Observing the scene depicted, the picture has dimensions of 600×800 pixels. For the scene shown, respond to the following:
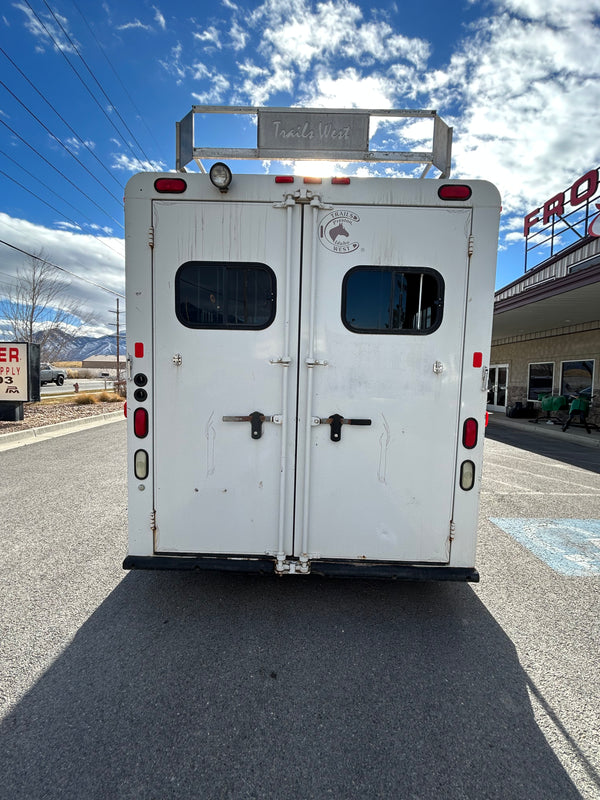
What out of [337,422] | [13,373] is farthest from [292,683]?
[13,373]

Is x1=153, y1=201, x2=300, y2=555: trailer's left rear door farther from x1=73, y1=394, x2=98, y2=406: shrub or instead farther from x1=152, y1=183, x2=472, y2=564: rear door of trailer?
x1=73, y1=394, x2=98, y2=406: shrub

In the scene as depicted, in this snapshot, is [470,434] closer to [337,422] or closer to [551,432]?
[337,422]

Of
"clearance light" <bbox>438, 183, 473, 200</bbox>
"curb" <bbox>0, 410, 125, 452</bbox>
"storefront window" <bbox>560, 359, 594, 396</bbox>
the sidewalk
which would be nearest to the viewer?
"clearance light" <bbox>438, 183, 473, 200</bbox>

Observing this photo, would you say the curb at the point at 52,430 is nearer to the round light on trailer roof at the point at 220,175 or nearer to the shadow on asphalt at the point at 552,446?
the round light on trailer roof at the point at 220,175

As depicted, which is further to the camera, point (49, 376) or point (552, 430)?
point (49, 376)

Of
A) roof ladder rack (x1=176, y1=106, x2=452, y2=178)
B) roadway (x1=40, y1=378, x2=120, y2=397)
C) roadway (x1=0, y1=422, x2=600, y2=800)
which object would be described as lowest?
roadway (x1=40, y1=378, x2=120, y2=397)

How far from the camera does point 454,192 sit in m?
2.66

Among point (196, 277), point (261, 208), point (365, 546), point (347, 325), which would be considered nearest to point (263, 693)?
point (365, 546)

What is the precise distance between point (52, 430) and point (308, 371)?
35.3 feet

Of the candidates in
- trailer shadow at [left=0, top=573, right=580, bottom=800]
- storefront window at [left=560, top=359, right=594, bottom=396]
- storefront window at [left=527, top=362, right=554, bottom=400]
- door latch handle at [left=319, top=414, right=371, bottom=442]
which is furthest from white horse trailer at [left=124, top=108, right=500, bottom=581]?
storefront window at [left=527, top=362, right=554, bottom=400]

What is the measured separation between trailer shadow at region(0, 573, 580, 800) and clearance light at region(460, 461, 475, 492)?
0.99 m

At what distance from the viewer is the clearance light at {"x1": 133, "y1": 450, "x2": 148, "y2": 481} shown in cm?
282

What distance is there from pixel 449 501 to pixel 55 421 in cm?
1254

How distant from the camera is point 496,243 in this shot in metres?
2.71
